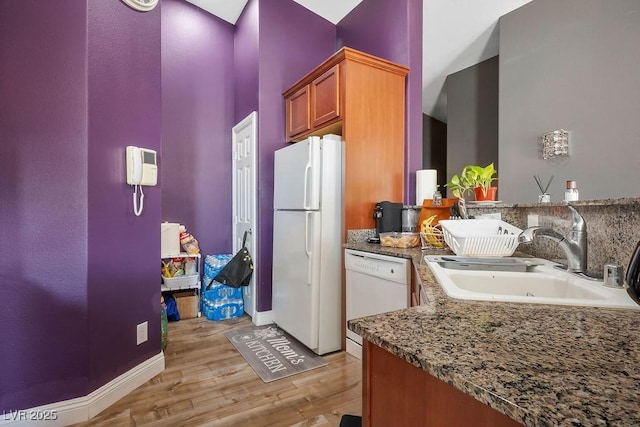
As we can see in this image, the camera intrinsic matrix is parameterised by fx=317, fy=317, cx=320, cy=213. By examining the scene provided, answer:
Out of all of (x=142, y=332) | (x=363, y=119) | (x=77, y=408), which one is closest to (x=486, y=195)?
(x=363, y=119)

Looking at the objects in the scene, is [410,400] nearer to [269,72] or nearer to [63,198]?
[63,198]

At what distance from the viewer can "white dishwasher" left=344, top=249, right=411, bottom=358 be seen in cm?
190

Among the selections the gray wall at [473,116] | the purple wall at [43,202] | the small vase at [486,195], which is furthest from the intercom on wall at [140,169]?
the gray wall at [473,116]

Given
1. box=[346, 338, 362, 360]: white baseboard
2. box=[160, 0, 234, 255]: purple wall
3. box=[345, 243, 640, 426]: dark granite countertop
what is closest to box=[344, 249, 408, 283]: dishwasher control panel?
box=[346, 338, 362, 360]: white baseboard

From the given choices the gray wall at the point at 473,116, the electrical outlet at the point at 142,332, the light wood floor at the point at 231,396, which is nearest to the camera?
the light wood floor at the point at 231,396

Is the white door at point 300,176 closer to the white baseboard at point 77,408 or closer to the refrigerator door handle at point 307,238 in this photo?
the refrigerator door handle at point 307,238

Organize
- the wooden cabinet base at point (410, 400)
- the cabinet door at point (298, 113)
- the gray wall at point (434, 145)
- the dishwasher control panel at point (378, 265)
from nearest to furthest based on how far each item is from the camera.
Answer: the wooden cabinet base at point (410, 400), the dishwasher control panel at point (378, 265), the cabinet door at point (298, 113), the gray wall at point (434, 145)

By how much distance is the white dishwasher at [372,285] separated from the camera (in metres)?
1.90

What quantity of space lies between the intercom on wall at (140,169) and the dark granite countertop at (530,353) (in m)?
1.76

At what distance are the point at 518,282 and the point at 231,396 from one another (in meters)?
1.66

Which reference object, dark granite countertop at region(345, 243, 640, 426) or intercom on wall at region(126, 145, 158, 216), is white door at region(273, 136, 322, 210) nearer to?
intercom on wall at region(126, 145, 158, 216)

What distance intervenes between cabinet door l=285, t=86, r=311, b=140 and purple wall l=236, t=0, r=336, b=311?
0.11m

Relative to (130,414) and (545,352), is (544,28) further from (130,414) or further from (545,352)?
(130,414)

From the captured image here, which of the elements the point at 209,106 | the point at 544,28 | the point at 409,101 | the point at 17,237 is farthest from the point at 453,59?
the point at 17,237
